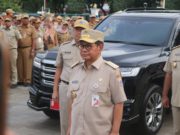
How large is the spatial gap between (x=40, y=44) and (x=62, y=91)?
6874 millimetres

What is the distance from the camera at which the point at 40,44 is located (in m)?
11.4

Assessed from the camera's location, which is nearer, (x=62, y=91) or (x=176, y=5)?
(x=62, y=91)

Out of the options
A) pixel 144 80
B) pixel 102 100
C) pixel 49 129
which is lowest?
pixel 49 129

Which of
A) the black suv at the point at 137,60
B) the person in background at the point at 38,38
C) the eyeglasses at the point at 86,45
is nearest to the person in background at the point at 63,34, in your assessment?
the person in background at the point at 38,38

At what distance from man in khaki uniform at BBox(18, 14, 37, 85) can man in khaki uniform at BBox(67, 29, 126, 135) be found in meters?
7.67

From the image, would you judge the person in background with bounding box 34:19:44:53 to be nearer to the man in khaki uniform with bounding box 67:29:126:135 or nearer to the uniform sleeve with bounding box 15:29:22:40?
the uniform sleeve with bounding box 15:29:22:40

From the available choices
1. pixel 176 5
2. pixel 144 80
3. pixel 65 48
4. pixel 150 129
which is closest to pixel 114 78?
pixel 65 48

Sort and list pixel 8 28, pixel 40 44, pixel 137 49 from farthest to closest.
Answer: pixel 40 44 → pixel 8 28 → pixel 137 49

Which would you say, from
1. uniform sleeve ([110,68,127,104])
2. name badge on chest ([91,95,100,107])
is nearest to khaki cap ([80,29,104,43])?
uniform sleeve ([110,68,127,104])

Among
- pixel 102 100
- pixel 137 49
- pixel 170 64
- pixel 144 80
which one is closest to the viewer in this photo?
pixel 102 100

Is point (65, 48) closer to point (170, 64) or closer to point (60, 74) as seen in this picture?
point (60, 74)

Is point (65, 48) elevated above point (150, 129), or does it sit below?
above

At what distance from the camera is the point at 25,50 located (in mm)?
10945

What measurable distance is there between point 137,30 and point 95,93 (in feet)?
13.5
